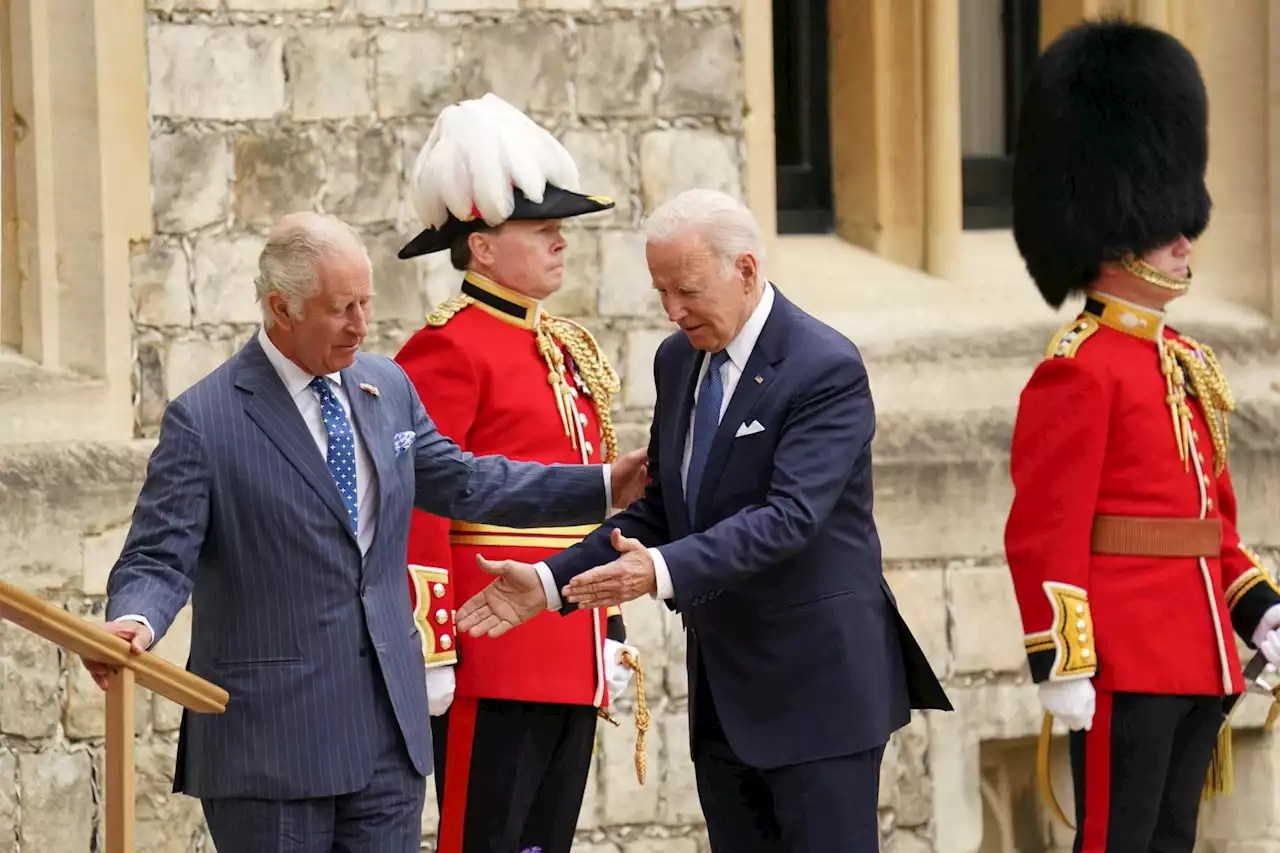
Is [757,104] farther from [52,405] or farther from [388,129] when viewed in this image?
[52,405]

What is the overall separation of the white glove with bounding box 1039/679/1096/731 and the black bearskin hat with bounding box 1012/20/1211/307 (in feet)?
2.66

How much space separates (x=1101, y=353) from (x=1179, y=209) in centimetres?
41

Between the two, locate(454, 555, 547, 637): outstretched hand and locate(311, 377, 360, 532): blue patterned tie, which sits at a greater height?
locate(311, 377, 360, 532): blue patterned tie

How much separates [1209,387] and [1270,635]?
476 millimetres

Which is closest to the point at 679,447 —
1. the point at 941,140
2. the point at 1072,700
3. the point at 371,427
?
the point at 371,427

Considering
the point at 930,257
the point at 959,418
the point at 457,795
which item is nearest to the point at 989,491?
the point at 959,418

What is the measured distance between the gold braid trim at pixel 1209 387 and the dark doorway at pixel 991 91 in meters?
2.21

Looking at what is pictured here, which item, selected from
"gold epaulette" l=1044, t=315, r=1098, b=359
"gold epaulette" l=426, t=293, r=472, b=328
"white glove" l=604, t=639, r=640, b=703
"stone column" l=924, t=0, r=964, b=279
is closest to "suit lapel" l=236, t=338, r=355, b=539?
"gold epaulette" l=426, t=293, r=472, b=328

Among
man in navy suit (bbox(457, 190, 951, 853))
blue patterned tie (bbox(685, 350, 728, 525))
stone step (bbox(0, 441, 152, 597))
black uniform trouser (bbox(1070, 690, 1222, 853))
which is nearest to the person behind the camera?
man in navy suit (bbox(457, 190, 951, 853))

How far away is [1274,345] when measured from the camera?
20.7 ft

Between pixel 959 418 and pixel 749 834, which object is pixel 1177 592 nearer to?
pixel 749 834

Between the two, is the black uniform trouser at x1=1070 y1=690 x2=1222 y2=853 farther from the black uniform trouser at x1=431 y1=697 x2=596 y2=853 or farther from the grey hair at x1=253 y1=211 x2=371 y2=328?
the grey hair at x1=253 y1=211 x2=371 y2=328

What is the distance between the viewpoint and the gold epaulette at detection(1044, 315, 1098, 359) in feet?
14.1

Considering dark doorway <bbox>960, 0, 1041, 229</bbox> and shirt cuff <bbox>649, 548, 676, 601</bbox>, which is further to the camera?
dark doorway <bbox>960, 0, 1041, 229</bbox>
